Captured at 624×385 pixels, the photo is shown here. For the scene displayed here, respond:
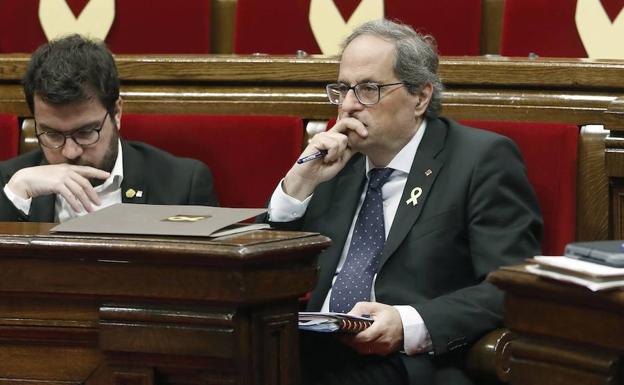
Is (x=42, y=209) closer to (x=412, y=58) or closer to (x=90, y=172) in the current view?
(x=90, y=172)

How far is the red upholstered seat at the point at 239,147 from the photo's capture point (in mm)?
1326

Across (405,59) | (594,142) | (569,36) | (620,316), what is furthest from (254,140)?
(620,316)

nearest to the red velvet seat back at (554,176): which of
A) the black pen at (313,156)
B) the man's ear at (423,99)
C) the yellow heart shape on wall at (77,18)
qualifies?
the man's ear at (423,99)

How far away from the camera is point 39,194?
49.1 inches

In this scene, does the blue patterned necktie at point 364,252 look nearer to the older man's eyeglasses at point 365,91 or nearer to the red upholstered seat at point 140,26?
the older man's eyeglasses at point 365,91

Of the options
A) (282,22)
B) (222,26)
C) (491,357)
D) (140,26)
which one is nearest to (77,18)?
(140,26)

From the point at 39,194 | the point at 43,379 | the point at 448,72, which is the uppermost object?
the point at 448,72

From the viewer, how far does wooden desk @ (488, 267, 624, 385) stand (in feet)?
2.59

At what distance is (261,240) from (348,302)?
0.33 metres

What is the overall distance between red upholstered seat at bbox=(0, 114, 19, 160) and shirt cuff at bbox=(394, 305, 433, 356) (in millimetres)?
589

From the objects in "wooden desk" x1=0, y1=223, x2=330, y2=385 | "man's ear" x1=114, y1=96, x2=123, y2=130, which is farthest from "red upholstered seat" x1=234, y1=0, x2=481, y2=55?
"wooden desk" x1=0, y1=223, x2=330, y2=385

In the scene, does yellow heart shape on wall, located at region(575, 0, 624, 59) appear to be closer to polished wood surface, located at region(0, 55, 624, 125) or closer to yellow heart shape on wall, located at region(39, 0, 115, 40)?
polished wood surface, located at region(0, 55, 624, 125)

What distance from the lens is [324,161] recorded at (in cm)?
122

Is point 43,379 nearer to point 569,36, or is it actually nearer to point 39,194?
point 39,194
